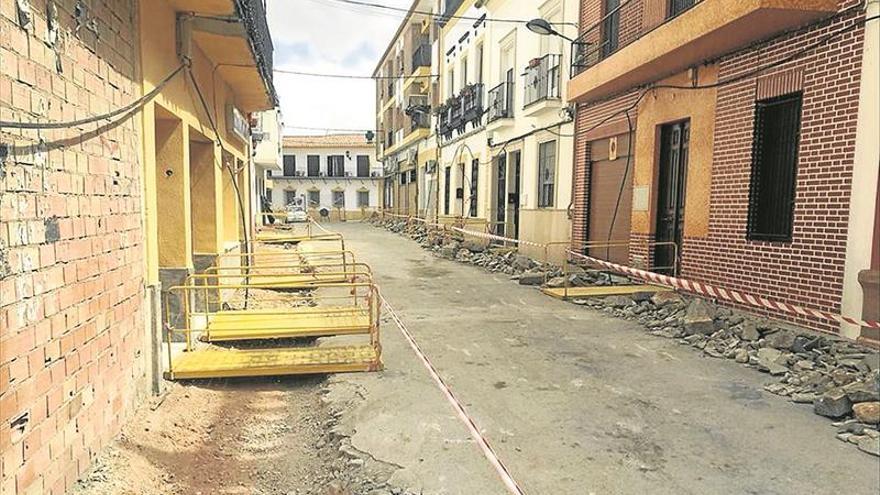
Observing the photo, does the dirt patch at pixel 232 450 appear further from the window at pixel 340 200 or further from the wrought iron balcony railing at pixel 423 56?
the window at pixel 340 200

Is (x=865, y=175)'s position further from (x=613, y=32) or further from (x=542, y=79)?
(x=542, y=79)

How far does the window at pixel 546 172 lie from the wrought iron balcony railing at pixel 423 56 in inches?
519

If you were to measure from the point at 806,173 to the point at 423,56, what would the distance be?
21673 mm

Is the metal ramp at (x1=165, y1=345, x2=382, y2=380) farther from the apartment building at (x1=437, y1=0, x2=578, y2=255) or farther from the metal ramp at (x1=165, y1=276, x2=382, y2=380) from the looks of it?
the apartment building at (x1=437, y1=0, x2=578, y2=255)

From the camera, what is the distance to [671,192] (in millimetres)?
8984

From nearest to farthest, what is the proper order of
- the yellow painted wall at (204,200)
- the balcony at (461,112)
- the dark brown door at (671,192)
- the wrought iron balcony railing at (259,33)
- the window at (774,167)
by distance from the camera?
the wrought iron balcony railing at (259,33), the window at (774,167), the yellow painted wall at (204,200), the dark brown door at (671,192), the balcony at (461,112)

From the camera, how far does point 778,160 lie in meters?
6.61

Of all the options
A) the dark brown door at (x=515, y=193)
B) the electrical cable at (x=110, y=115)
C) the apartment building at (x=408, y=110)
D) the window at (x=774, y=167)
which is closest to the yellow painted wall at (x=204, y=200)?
the electrical cable at (x=110, y=115)

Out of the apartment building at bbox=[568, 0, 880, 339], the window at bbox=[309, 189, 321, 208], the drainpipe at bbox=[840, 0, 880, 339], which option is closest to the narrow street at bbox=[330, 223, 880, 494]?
the drainpipe at bbox=[840, 0, 880, 339]

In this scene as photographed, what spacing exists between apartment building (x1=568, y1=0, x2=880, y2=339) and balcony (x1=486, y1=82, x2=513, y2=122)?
193 inches

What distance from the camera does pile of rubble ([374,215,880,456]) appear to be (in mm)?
3947

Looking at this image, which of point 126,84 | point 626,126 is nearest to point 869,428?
point 126,84

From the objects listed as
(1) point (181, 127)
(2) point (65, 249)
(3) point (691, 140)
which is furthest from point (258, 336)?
(3) point (691, 140)

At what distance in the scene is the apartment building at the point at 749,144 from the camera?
5441 mm
